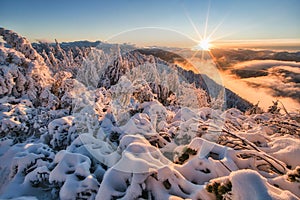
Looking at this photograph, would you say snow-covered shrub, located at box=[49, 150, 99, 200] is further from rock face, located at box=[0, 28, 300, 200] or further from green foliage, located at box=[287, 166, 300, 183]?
green foliage, located at box=[287, 166, 300, 183]

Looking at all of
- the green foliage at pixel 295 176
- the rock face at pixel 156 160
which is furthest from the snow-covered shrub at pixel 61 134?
the green foliage at pixel 295 176

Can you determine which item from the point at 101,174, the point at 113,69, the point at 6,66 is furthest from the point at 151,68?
the point at 101,174

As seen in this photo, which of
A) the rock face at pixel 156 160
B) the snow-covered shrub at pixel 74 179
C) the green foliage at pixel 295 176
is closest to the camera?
the green foliage at pixel 295 176

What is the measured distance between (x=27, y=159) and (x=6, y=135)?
447 cm

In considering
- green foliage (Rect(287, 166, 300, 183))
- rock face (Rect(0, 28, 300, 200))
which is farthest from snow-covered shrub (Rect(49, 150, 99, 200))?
green foliage (Rect(287, 166, 300, 183))

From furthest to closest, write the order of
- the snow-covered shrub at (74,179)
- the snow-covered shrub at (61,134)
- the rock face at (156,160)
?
the snow-covered shrub at (61,134)
the snow-covered shrub at (74,179)
the rock face at (156,160)

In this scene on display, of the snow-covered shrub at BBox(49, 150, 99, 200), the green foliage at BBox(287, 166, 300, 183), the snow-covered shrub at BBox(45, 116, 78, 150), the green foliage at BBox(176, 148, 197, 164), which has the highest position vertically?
the green foliage at BBox(287, 166, 300, 183)

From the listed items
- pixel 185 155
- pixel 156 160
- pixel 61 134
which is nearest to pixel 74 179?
pixel 156 160

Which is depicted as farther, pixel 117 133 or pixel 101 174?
pixel 117 133

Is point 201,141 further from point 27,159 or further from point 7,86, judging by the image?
point 7,86

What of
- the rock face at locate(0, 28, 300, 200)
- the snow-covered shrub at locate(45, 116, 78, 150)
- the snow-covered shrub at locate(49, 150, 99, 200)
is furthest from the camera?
the snow-covered shrub at locate(45, 116, 78, 150)

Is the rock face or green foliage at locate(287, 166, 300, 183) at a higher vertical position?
green foliage at locate(287, 166, 300, 183)

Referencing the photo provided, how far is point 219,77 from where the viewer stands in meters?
5.00

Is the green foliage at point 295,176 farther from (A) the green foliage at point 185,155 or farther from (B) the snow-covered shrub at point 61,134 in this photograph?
(B) the snow-covered shrub at point 61,134
